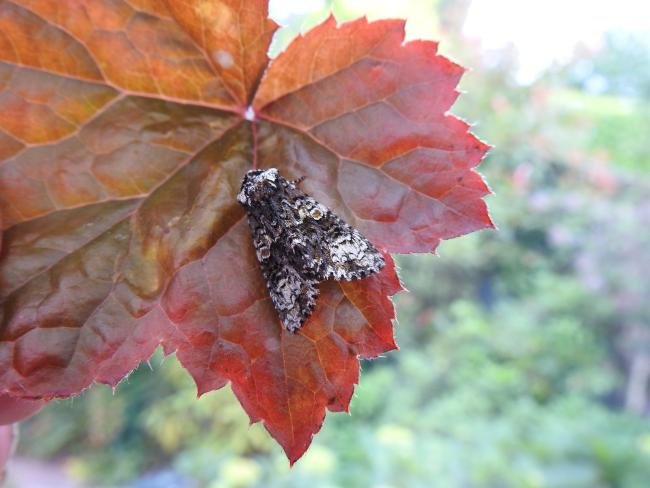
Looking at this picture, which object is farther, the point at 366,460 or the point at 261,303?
the point at 366,460

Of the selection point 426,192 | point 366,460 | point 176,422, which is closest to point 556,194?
point 366,460

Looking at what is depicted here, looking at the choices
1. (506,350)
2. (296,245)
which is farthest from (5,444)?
(506,350)

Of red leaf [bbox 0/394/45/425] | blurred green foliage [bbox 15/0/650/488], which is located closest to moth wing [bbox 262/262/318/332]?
red leaf [bbox 0/394/45/425]

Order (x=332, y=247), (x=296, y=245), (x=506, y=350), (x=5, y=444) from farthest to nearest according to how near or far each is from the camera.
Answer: (x=506, y=350) < (x=5, y=444) < (x=296, y=245) < (x=332, y=247)

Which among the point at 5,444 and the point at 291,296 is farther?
the point at 5,444

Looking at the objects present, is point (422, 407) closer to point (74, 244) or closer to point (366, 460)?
point (366, 460)

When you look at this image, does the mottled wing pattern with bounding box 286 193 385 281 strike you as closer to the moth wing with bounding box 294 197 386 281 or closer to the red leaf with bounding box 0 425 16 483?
the moth wing with bounding box 294 197 386 281

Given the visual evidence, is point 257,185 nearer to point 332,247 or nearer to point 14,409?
point 332,247
